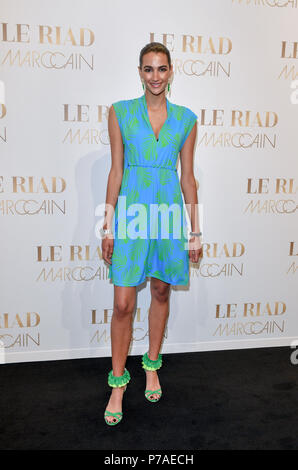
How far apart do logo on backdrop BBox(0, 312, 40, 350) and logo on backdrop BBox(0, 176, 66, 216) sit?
0.59 m

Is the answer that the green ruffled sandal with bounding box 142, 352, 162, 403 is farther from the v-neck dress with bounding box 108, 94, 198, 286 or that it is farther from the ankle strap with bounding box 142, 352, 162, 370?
the v-neck dress with bounding box 108, 94, 198, 286

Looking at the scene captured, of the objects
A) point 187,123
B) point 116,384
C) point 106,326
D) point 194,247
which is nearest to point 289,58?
point 187,123

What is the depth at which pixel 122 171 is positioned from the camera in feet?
6.19

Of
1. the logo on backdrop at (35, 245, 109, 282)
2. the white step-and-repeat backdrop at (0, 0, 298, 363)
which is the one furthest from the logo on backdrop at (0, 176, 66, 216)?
the logo on backdrop at (35, 245, 109, 282)

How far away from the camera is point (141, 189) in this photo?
6.00 feet

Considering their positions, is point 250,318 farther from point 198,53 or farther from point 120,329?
point 198,53

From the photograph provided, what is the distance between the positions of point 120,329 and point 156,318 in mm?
256

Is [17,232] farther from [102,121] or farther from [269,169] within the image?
[269,169]

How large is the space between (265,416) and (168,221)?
100 centimetres

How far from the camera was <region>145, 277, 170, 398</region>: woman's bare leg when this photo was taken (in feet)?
6.56

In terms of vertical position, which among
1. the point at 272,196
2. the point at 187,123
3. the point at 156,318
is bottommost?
the point at 156,318

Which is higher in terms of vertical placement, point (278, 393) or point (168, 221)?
point (168, 221)
